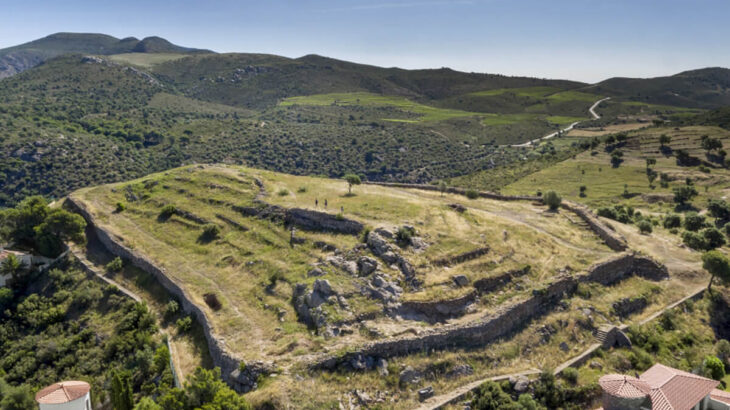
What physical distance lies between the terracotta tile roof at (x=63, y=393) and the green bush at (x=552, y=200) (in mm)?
47372

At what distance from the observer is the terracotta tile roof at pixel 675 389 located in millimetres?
21859

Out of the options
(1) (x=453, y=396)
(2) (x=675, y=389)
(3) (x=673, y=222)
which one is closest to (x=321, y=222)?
(1) (x=453, y=396)

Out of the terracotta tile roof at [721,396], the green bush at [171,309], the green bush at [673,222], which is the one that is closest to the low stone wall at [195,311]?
the green bush at [171,309]

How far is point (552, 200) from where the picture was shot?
4953 centimetres

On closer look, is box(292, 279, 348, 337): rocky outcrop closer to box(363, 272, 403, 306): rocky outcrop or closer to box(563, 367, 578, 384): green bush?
box(363, 272, 403, 306): rocky outcrop

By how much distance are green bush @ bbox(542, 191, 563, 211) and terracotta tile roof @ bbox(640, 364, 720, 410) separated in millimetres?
27455

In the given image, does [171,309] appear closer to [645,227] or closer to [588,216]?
[588,216]

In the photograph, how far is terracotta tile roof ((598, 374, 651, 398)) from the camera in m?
21.7

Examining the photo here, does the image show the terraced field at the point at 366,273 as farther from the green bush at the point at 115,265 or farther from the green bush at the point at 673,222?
the green bush at the point at 673,222

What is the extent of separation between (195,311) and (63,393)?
8896 millimetres

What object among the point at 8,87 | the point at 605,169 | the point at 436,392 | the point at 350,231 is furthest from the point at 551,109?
the point at 8,87

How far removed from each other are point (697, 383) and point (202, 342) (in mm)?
30228

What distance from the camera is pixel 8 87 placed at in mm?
156750

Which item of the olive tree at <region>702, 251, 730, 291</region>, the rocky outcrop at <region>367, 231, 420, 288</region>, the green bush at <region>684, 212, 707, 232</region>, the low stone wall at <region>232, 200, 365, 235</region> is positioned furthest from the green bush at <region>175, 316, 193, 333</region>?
the green bush at <region>684, 212, 707, 232</region>
